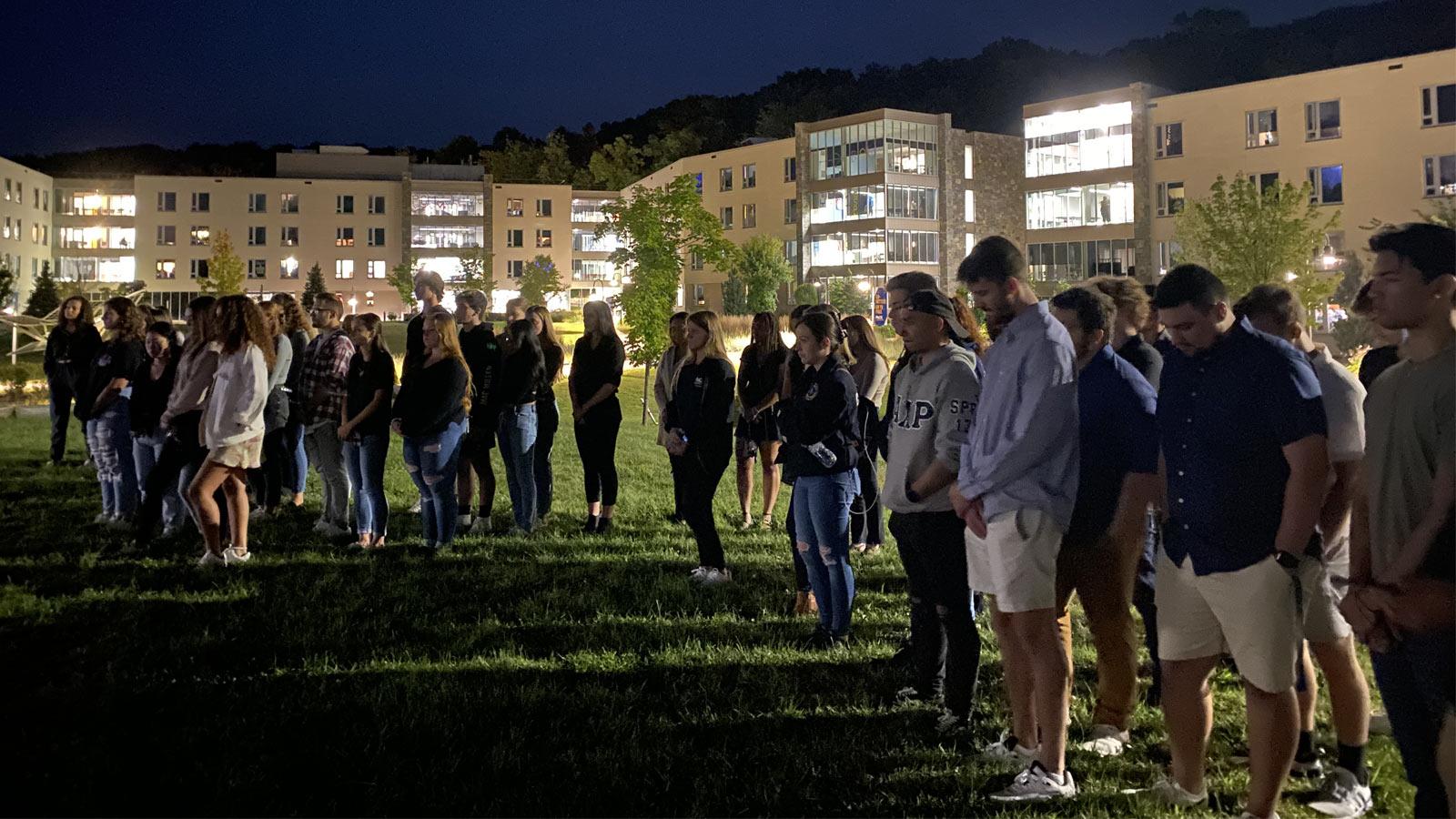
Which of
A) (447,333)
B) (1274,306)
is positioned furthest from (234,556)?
(1274,306)

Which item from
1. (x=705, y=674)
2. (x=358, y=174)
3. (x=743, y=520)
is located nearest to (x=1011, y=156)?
(x=358, y=174)

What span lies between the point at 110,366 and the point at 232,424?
322cm

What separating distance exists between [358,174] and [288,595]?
287 feet

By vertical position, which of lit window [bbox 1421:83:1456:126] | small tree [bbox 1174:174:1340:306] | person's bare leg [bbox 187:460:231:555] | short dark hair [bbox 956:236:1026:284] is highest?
lit window [bbox 1421:83:1456:126]

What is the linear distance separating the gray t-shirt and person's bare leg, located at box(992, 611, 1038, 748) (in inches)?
62.5

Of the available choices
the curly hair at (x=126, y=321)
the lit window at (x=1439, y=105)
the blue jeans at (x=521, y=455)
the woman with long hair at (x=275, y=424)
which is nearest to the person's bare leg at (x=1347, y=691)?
the blue jeans at (x=521, y=455)

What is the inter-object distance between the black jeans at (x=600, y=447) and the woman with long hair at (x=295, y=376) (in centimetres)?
301

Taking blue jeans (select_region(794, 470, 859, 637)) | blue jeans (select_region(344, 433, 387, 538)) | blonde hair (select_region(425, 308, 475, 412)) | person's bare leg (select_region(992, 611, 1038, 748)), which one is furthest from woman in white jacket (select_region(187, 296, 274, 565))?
person's bare leg (select_region(992, 611, 1038, 748))

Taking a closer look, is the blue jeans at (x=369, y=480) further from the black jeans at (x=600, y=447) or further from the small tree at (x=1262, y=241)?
the small tree at (x=1262, y=241)

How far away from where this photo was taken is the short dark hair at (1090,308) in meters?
4.84

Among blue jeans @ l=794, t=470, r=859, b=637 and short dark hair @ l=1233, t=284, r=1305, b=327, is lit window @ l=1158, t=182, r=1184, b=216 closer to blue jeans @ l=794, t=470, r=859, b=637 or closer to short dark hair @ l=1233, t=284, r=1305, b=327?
blue jeans @ l=794, t=470, r=859, b=637

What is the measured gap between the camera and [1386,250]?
10.8 feet

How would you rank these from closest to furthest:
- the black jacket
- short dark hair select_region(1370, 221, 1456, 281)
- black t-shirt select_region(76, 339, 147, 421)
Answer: short dark hair select_region(1370, 221, 1456, 281)
the black jacket
black t-shirt select_region(76, 339, 147, 421)

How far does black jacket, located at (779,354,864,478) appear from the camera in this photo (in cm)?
627
